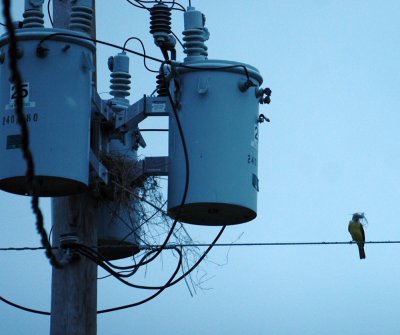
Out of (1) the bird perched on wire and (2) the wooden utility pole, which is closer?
(2) the wooden utility pole

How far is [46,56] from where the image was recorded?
6.04m

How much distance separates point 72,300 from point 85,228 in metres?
0.55

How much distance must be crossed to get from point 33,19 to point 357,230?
35.4ft

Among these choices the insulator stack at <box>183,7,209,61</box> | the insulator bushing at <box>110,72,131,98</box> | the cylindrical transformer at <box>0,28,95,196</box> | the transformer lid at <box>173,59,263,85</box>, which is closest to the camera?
the cylindrical transformer at <box>0,28,95,196</box>

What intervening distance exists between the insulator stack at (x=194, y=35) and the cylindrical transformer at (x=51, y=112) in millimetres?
900

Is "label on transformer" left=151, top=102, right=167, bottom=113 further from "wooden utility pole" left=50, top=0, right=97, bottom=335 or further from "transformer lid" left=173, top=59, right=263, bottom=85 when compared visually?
"wooden utility pole" left=50, top=0, right=97, bottom=335

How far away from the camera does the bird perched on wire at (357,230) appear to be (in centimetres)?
1627

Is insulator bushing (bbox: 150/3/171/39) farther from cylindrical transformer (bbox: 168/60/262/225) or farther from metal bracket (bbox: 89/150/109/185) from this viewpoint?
metal bracket (bbox: 89/150/109/185)

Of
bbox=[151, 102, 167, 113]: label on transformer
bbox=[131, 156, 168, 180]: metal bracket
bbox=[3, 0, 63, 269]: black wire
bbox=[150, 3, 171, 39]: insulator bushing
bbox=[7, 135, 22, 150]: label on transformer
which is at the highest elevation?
bbox=[150, 3, 171, 39]: insulator bushing

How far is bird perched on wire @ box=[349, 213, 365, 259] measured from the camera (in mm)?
16266

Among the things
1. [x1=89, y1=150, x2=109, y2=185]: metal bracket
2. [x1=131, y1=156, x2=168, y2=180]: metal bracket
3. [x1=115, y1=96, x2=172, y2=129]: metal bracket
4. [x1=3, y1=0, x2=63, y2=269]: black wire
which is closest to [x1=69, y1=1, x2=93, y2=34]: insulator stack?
[x1=115, y1=96, x2=172, y2=129]: metal bracket

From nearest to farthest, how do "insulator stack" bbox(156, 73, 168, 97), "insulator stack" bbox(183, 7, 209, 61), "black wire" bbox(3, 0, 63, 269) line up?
"black wire" bbox(3, 0, 63, 269), "insulator stack" bbox(183, 7, 209, 61), "insulator stack" bbox(156, 73, 168, 97)

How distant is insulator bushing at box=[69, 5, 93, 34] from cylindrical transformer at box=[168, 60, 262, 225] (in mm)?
689

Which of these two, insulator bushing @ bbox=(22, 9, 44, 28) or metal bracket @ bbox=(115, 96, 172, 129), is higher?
insulator bushing @ bbox=(22, 9, 44, 28)
